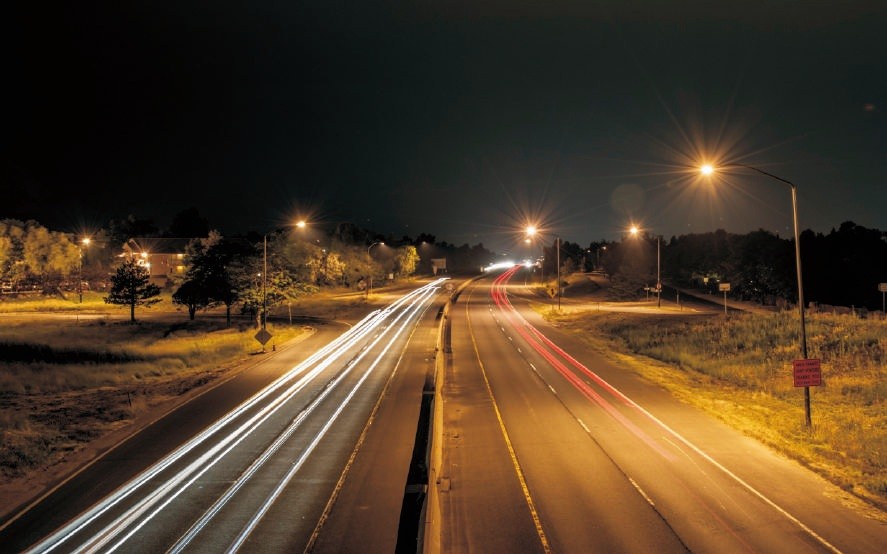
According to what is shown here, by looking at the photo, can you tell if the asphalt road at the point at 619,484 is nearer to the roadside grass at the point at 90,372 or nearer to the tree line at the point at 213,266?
the roadside grass at the point at 90,372

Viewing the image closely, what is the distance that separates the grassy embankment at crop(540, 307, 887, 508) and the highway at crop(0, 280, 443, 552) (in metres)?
11.7

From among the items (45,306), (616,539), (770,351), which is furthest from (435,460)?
(45,306)

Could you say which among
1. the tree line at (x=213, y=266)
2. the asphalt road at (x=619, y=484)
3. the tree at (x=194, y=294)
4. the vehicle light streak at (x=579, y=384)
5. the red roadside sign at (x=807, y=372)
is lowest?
the asphalt road at (x=619, y=484)

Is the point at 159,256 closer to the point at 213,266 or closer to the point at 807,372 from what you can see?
the point at 213,266

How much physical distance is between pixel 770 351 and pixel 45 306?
84.6 m

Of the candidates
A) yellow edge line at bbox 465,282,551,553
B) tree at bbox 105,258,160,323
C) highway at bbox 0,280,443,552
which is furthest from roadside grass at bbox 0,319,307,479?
yellow edge line at bbox 465,282,551,553

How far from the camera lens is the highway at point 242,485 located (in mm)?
11531

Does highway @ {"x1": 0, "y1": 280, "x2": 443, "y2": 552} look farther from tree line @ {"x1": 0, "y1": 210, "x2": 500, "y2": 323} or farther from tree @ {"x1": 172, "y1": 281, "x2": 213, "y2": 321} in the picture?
tree @ {"x1": 172, "y1": 281, "x2": 213, "y2": 321}

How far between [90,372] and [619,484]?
102ft

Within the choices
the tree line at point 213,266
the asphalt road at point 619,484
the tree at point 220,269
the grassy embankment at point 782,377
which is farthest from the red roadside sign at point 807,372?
the tree at point 220,269

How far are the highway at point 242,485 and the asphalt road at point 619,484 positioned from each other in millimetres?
2090

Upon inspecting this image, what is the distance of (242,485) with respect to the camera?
14.4 metres

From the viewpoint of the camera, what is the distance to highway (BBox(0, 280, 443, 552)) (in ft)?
37.8

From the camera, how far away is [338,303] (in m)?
74.2
